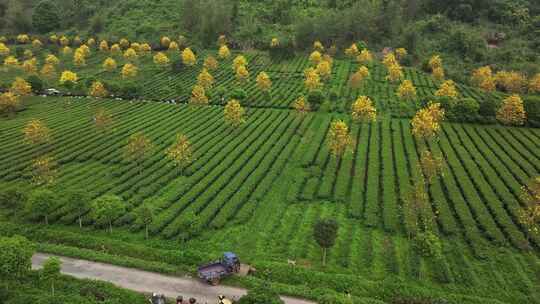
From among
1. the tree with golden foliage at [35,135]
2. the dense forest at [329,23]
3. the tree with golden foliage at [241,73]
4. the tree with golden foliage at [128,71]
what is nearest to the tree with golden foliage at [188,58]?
the tree with golden foliage at [128,71]

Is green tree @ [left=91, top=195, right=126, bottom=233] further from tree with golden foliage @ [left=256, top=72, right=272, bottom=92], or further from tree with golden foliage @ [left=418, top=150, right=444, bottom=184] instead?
tree with golden foliage @ [left=256, top=72, right=272, bottom=92]

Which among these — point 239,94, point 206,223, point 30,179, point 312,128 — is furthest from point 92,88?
point 206,223

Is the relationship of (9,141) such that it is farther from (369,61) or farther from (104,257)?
(369,61)

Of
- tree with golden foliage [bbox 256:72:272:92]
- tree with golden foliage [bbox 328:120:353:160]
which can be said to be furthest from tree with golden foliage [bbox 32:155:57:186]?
tree with golden foliage [bbox 256:72:272:92]

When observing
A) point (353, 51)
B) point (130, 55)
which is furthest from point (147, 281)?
point (353, 51)

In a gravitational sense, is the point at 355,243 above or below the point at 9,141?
above

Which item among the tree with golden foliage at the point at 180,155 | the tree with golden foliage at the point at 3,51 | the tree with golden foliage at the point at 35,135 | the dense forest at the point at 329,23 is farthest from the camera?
the tree with golden foliage at the point at 3,51

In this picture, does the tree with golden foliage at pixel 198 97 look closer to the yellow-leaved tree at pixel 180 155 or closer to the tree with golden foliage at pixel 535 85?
the yellow-leaved tree at pixel 180 155
